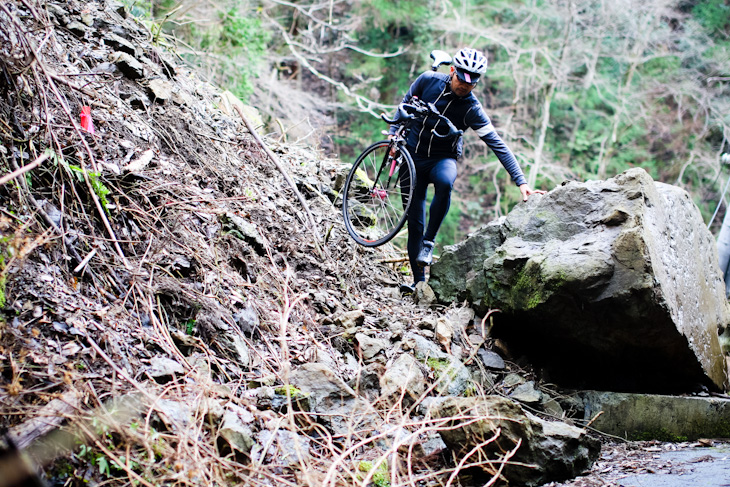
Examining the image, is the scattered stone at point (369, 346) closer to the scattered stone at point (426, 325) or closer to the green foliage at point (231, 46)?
the scattered stone at point (426, 325)

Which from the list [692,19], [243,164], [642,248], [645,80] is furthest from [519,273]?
[692,19]

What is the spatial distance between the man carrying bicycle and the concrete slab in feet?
5.95

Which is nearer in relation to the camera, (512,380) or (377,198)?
(512,380)

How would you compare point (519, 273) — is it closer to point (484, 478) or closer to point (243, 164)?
point (484, 478)

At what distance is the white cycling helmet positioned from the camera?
4371 mm

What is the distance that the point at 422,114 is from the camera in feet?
15.4

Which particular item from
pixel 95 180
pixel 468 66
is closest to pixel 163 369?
pixel 95 180

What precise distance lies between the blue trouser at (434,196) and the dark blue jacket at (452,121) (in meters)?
0.09

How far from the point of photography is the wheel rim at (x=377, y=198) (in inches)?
195

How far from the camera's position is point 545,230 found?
4.48 metres

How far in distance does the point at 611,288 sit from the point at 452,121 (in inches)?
74.9

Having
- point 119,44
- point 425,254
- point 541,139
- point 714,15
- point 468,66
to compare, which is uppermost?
point 714,15

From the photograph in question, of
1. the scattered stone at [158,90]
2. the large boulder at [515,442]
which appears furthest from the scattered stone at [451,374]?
the scattered stone at [158,90]

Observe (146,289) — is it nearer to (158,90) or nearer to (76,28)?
(158,90)
